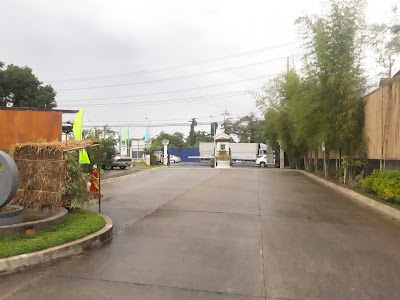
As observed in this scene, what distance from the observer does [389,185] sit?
9.32 metres

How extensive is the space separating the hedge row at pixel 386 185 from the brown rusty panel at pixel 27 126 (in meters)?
10.6

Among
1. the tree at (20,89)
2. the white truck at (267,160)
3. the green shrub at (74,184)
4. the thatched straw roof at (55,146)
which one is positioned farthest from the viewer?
the white truck at (267,160)

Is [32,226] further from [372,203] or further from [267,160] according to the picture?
[267,160]

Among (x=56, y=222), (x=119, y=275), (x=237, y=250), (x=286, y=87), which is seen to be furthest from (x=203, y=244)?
(x=286, y=87)

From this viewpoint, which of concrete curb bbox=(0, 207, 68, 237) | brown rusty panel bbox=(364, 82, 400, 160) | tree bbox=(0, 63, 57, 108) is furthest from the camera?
tree bbox=(0, 63, 57, 108)

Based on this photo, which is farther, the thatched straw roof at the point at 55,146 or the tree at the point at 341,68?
the tree at the point at 341,68

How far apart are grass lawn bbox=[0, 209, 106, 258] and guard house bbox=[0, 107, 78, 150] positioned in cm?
556

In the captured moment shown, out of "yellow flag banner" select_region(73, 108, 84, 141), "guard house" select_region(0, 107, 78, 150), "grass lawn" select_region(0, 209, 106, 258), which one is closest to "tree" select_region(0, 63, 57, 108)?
"guard house" select_region(0, 107, 78, 150)

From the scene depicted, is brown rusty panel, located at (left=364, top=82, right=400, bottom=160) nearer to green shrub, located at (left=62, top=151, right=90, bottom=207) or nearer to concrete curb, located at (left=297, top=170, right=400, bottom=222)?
concrete curb, located at (left=297, top=170, right=400, bottom=222)

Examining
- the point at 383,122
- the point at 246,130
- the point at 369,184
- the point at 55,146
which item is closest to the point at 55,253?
the point at 55,146

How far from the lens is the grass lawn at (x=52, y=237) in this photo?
4703mm

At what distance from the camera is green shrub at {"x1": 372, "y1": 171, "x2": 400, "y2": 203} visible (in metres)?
8.99

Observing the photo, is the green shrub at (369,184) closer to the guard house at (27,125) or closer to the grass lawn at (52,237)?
the grass lawn at (52,237)

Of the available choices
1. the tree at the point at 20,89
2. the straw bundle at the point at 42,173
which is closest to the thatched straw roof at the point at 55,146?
the straw bundle at the point at 42,173
